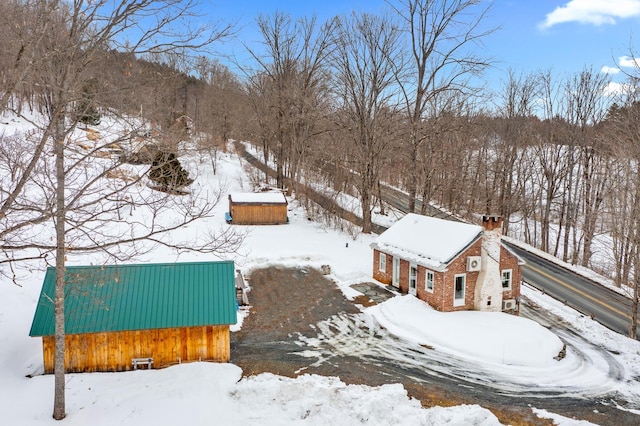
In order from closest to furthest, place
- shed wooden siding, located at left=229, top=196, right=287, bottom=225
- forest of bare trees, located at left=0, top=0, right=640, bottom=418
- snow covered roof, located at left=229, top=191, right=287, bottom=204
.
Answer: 1. forest of bare trees, located at left=0, top=0, right=640, bottom=418
2. shed wooden siding, located at left=229, top=196, right=287, bottom=225
3. snow covered roof, located at left=229, top=191, right=287, bottom=204

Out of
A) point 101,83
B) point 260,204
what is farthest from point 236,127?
point 101,83

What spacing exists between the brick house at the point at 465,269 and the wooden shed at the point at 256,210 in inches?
593

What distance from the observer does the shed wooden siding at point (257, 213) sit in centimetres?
3231

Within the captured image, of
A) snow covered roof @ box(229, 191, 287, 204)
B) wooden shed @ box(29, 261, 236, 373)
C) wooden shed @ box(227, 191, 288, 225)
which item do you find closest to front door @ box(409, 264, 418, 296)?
wooden shed @ box(29, 261, 236, 373)

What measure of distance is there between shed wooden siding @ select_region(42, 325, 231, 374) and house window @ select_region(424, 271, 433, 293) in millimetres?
9801

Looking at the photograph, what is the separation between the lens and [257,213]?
32719mm

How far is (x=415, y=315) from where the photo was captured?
17.5 meters

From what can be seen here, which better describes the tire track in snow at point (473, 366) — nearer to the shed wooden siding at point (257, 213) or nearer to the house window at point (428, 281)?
the house window at point (428, 281)

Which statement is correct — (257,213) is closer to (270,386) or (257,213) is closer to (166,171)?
(270,386)

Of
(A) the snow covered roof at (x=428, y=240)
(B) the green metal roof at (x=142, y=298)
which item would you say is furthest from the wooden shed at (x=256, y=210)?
(B) the green metal roof at (x=142, y=298)

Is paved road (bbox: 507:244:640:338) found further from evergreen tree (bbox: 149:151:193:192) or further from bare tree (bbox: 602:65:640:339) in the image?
evergreen tree (bbox: 149:151:193:192)

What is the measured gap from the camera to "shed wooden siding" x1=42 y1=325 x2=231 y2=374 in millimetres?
11867

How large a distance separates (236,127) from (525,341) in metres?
52.4

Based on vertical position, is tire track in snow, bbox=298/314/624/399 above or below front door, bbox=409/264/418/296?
below
